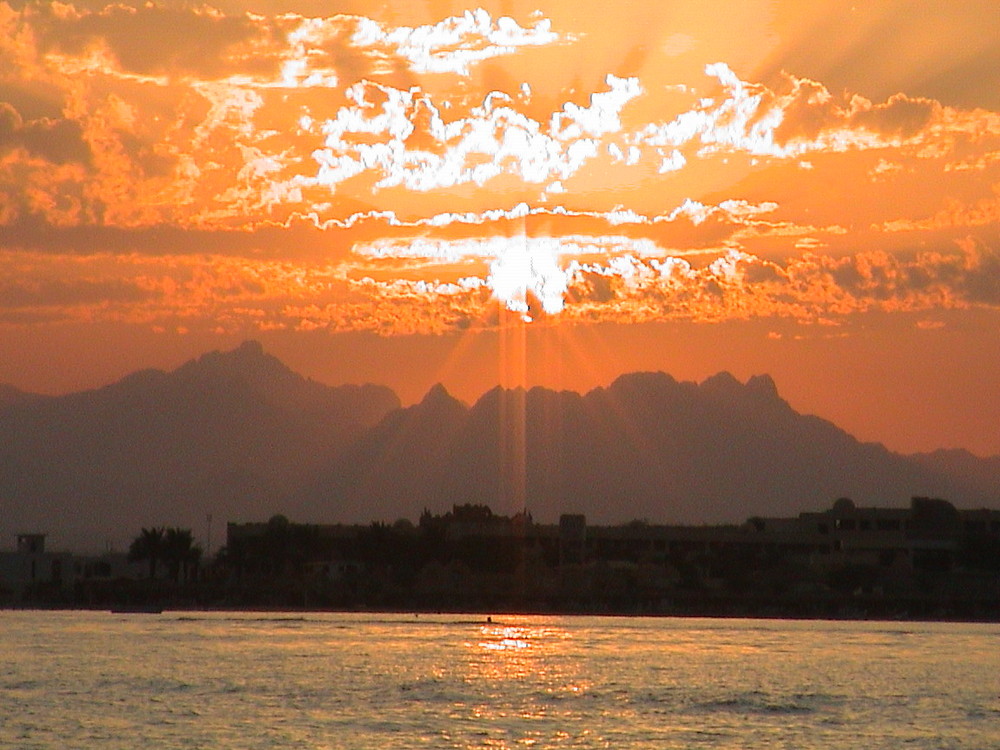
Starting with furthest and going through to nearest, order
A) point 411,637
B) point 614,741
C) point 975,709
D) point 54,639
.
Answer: point 411,637
point 54,639
point 975,709
point 614,741

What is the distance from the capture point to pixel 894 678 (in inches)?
4820

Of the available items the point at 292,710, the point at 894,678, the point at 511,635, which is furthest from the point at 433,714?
the point at 511,635

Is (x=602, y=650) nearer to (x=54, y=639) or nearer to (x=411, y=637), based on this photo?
(x=411, y=637)

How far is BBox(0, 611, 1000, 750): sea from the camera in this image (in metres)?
79.4

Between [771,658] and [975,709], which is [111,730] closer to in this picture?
[975,709]

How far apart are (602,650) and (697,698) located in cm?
4921

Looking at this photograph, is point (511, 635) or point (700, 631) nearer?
point (511, 635)

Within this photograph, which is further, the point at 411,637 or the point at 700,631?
the point at 700,631

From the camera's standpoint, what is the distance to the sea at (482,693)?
79438 mm

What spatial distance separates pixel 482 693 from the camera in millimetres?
102000

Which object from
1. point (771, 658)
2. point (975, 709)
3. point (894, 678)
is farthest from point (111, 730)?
point (771, 658)

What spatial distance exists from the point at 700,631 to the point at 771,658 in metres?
56.6

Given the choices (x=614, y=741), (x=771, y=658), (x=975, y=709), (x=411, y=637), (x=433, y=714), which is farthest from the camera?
(x=411, y=637)

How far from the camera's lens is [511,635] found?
17650 cm
